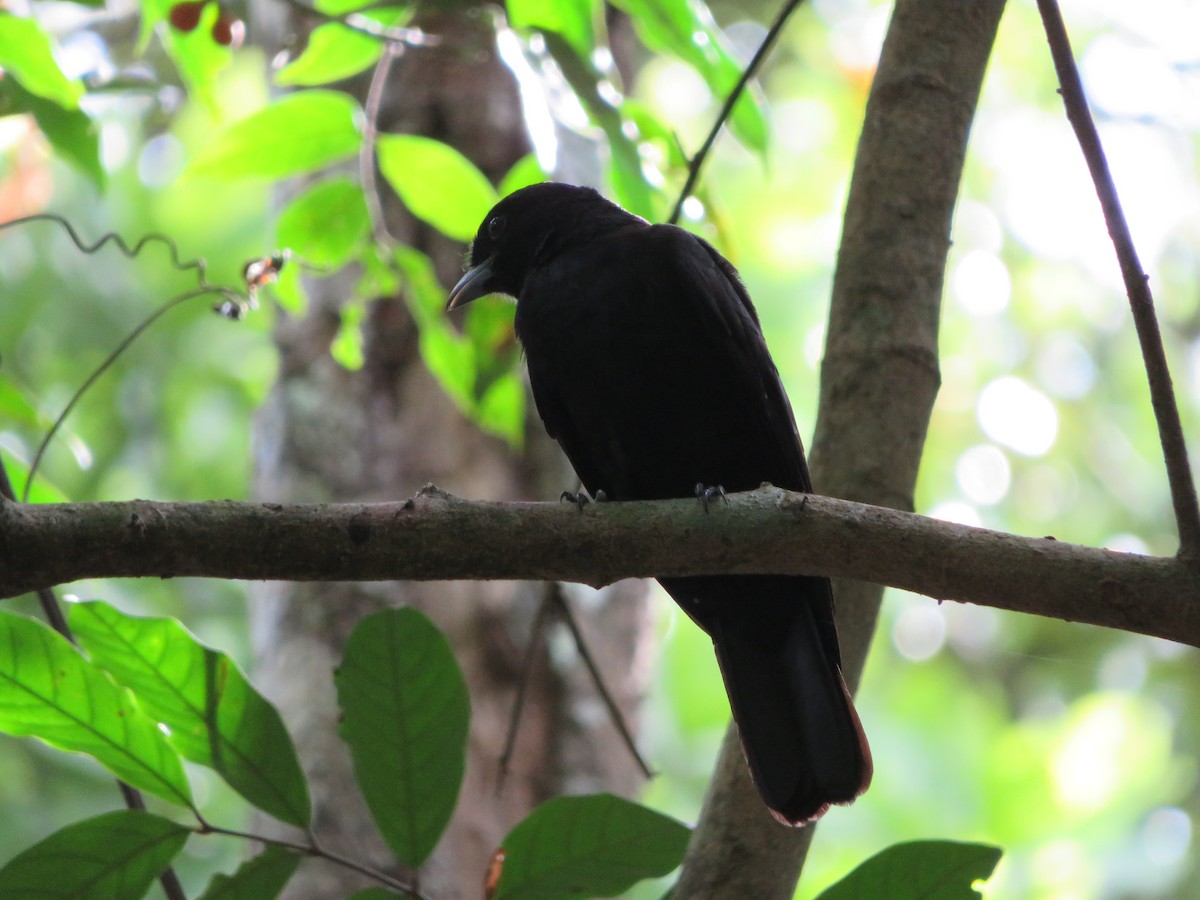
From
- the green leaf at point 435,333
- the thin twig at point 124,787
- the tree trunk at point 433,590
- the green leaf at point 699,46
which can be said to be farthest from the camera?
the tree trunk at point 433,590

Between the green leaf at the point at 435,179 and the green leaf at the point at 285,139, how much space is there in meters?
0.12

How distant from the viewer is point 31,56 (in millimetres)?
2420

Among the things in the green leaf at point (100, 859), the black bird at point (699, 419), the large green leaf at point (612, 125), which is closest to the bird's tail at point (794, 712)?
the black bird at point (699, 419)

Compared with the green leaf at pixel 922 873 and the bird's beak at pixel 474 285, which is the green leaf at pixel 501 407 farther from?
the green leaf at pixel 922 873

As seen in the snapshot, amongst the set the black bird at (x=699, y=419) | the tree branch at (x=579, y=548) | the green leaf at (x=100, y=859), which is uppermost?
the black bird at (x=699, y=419)

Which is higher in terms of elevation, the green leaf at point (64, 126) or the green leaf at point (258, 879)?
the green leaf at point (64, 126)

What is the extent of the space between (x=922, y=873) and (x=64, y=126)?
7.72ft

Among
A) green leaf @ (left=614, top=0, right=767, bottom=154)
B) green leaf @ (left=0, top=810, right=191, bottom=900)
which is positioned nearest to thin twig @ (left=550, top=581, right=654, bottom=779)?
green leaf @ (left=0, top=810, right=191, bottom=900)

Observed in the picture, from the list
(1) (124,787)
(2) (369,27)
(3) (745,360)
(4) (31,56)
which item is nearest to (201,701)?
(1) (124,787)

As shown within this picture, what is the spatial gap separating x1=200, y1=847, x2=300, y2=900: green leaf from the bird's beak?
6.62ft

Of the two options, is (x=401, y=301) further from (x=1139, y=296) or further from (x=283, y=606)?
(x=1139, y=296)

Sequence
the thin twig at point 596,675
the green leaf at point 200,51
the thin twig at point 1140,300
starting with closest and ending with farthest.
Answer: the thin twig at point 1140,300, the thin twig at point 596,675, the green leaf at point 200,51

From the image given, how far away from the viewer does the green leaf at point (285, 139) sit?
3.06 meters

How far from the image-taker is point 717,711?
23.8 ft
